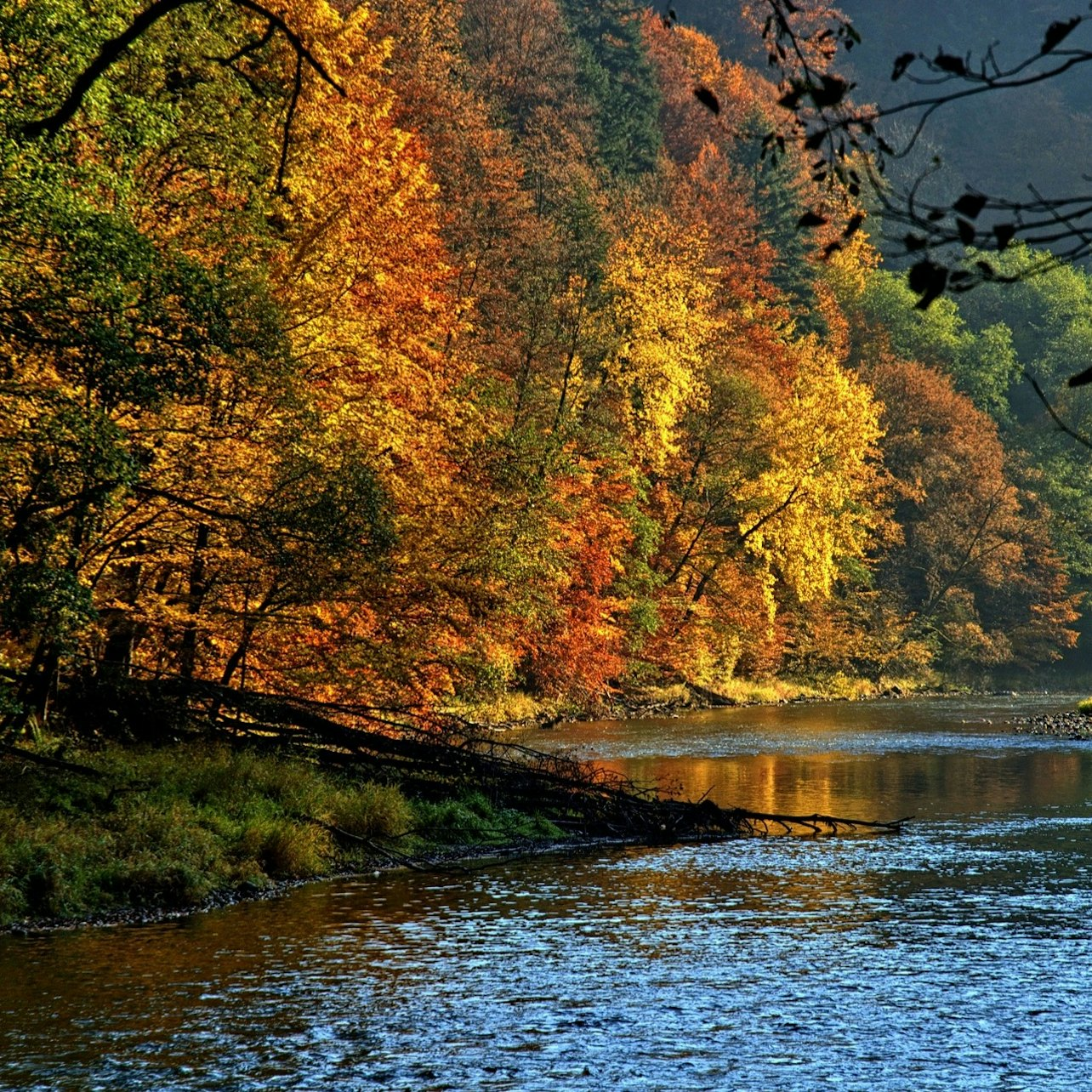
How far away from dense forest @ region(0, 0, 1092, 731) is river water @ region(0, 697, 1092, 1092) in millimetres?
4341

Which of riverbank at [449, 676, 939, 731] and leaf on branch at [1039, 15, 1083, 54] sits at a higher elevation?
leaf on branch at [1039, 15, 1083, 54]

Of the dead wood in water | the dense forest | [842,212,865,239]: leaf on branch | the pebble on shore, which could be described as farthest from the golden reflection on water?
[842,212,865,239]: leaf on branch

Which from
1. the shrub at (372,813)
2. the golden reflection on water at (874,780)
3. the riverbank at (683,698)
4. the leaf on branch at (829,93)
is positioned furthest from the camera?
the riverbank at (683,698)

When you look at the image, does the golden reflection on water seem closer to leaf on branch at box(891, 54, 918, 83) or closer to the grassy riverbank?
the grassy riverbank

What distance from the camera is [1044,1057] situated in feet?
28.8

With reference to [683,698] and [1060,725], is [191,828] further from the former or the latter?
[683,698]

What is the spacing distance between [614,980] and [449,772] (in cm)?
861

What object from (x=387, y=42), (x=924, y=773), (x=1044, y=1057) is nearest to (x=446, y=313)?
(x=387, y=42)

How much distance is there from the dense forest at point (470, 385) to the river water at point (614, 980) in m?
4.34

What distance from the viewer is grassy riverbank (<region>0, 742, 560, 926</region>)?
13.0 m

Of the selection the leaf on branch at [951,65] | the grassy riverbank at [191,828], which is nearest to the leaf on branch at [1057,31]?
the leaf on branch at [951,65]

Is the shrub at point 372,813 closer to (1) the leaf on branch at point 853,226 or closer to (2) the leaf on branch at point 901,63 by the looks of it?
(1) the leaf on branch at point 853,226

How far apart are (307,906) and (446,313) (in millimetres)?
19837

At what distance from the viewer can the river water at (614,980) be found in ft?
28.0
